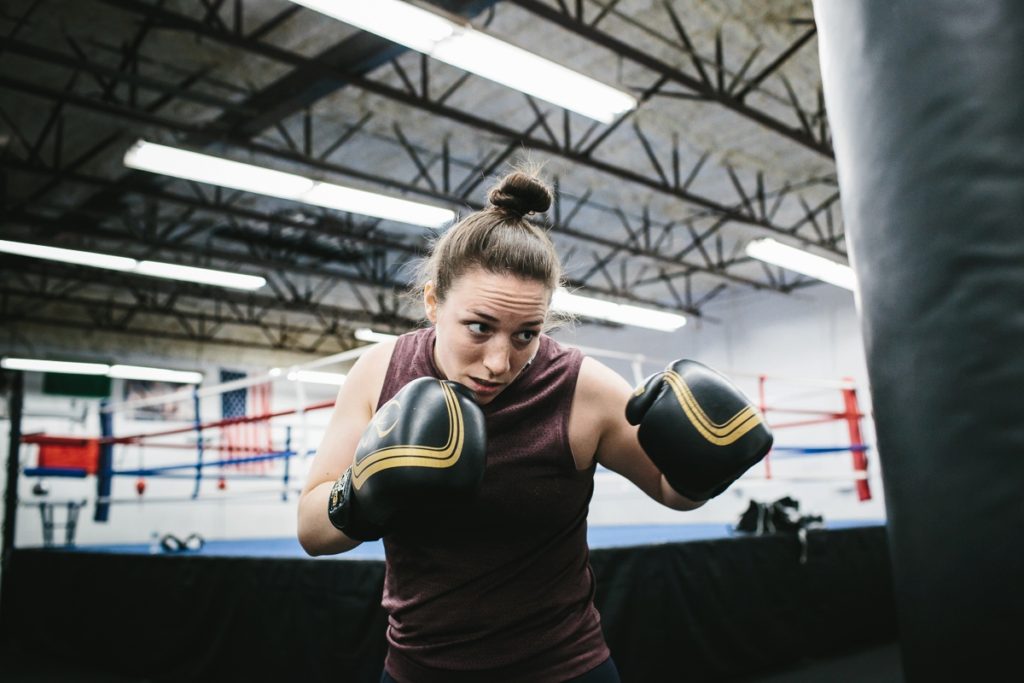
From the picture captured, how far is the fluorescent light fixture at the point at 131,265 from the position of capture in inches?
226

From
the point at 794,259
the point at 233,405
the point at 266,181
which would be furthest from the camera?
the point at 233,405

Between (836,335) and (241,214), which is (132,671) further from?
(836,335)

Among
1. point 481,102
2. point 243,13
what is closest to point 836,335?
point 481,102

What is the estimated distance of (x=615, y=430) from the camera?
45.4 inches

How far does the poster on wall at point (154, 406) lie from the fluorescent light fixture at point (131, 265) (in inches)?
166

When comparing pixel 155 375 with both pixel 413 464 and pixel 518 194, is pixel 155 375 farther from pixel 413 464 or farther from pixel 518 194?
pixel 413 464

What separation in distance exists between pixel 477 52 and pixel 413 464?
3.23 meters

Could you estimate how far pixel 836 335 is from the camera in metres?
9.52

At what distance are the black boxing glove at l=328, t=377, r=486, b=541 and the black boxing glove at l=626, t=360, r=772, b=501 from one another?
0.79 feet

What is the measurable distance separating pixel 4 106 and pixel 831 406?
345 inches

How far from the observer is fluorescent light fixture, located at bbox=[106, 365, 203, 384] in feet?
29.8

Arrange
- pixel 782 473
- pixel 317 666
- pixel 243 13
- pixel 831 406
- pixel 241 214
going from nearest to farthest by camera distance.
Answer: pixel 317 666
pixel 243 13
pixel 241 214
pixel 831 406
pixel 782 473

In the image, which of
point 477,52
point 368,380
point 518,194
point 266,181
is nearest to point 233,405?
point 266,181

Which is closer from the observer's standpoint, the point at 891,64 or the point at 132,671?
the point at 891,64
